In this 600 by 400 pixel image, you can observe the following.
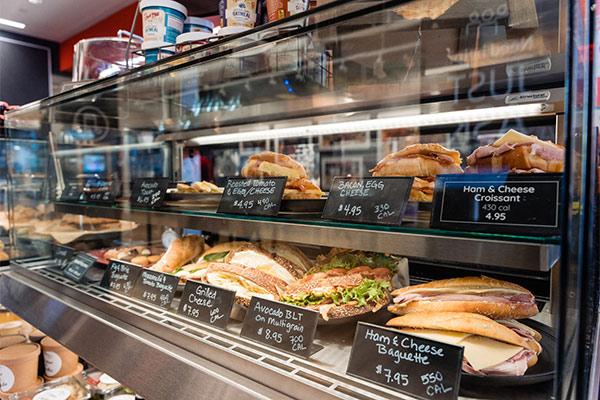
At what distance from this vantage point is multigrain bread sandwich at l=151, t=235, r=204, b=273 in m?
1.40

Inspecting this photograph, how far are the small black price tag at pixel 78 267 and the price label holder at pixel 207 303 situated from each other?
0.65 m

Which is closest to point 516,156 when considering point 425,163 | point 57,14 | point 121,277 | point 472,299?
point 425,163

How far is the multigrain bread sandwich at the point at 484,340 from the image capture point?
2.34ft

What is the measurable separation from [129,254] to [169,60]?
920mm

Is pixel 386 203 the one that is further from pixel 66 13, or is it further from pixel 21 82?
pixel 21 82

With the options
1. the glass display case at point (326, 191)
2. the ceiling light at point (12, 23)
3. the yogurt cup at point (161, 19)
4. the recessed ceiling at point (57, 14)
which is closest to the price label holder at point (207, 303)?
the glass display case at point (326, 191)

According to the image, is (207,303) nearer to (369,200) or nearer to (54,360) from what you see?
(369,200)

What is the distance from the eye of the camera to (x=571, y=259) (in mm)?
634

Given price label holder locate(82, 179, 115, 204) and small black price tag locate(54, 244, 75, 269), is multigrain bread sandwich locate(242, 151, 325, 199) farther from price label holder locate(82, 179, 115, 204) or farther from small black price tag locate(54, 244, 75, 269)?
small black price tag locate(54, 244, 75, 269)

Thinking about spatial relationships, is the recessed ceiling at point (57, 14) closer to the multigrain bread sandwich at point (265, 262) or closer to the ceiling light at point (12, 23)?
the ceiling light at point (12, 23)

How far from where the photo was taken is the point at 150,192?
1388 millimetres

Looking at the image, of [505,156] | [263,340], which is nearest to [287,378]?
[263,340]

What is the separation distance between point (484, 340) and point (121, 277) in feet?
3.78

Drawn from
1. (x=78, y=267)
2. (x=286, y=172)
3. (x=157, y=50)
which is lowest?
(x=78, y=267)
